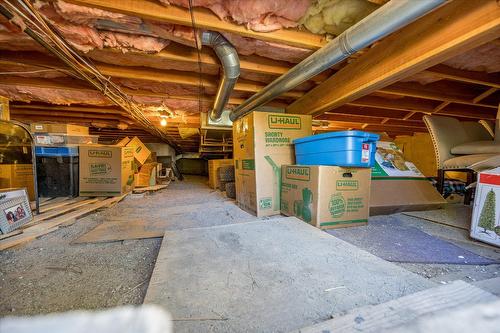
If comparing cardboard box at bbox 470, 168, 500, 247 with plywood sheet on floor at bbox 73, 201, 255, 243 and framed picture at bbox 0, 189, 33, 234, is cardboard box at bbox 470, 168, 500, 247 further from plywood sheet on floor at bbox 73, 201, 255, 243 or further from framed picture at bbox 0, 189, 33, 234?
framed picture at bbox 0, 189, 33, 234

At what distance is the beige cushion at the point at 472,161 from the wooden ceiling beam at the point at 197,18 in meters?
A: 1.51

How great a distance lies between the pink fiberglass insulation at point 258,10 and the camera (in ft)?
3.62

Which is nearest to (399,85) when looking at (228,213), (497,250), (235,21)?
(497,250)

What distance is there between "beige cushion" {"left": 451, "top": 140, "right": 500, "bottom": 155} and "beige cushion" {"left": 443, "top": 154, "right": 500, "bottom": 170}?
91mm

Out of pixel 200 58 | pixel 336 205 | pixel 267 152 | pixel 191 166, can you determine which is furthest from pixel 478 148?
pixel 191 166

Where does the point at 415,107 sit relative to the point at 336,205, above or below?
above

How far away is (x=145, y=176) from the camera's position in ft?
14.3

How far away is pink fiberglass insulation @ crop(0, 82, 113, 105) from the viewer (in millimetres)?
2172

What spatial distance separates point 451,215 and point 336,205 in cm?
122

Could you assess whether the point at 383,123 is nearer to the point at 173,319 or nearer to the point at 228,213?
the point at 228,213

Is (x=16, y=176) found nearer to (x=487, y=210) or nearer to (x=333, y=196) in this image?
(x=333, y=196)

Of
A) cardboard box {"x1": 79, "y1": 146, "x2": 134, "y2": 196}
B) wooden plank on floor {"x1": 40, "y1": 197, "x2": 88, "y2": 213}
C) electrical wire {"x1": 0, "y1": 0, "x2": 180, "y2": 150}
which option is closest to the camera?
electrical wire {"x1": 0, "y1": 0, "x2": 180, "y2": 150}

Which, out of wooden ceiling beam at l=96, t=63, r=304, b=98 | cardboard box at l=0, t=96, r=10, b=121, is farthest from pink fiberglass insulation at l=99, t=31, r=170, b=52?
cardboard box at l=0, t=96, r=10, b=121

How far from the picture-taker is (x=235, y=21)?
1.22 m
